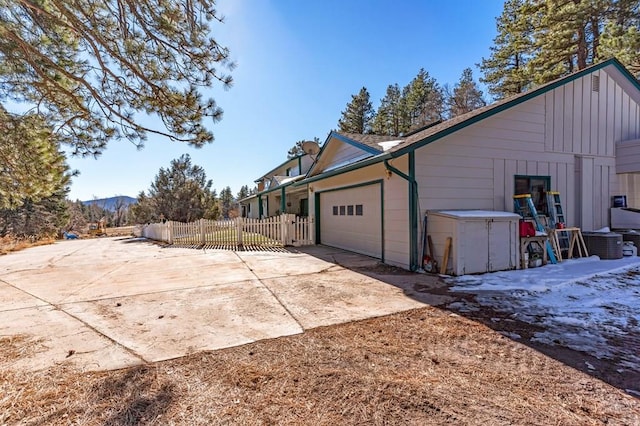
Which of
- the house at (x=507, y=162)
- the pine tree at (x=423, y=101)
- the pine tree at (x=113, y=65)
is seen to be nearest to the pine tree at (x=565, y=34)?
the house at (x=507, y=162)

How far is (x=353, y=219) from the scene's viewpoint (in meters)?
9.75

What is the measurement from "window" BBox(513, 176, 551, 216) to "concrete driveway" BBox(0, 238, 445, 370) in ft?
13.0

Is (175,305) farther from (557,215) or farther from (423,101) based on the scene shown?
(423,101)

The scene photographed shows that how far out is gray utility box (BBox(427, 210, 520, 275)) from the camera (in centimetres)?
622

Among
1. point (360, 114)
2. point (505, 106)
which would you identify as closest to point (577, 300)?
point (505, 106)

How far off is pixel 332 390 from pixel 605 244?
8.62m

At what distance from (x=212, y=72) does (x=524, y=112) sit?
740 centimetres

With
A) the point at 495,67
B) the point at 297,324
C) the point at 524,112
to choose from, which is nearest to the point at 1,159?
the point at 297,324

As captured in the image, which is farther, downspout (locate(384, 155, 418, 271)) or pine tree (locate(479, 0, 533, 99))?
pine tree (locate(479, 0, 533, 99))

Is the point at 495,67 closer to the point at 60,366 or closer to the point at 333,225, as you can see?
the point at 333,225

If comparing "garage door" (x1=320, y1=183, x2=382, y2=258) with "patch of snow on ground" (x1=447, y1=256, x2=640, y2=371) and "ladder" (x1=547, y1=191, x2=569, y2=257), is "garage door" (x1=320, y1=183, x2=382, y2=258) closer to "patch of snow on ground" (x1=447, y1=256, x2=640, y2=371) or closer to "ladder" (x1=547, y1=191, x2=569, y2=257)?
"patch of snow on ground" (x1=447, y1=256, x2=640, y2=371)

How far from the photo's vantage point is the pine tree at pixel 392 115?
32.6 m

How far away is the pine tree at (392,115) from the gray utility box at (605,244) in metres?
26.6

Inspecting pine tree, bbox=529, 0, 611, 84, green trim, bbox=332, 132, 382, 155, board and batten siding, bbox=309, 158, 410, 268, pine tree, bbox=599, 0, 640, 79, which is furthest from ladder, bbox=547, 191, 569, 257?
pine tree, bbox=529, 0, 611, 84
